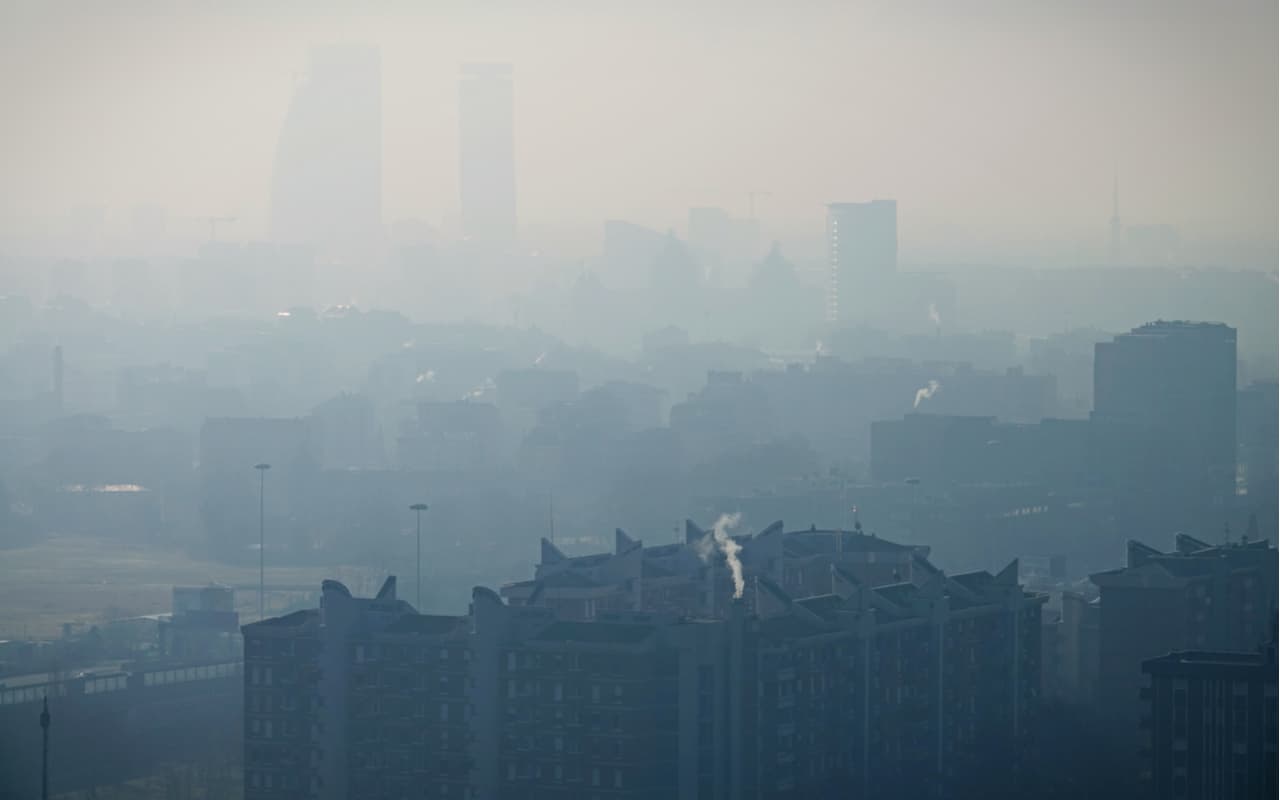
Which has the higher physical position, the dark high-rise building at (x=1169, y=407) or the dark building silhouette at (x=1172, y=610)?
the dark high-rise building at (x=1169, y=407)

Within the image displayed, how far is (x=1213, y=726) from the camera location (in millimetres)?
9617

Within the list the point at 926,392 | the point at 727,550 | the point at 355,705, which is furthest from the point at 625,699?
the point at 926,392

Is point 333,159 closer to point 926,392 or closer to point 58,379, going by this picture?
point 58,379

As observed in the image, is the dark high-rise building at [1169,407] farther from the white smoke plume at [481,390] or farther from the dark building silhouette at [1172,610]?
the dark building silhouette at [1172,610]

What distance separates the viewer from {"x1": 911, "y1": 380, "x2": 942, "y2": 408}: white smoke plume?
32.4 meters

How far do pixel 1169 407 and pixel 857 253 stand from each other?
1081 cm

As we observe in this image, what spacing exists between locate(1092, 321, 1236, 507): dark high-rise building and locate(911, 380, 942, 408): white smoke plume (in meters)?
4.53

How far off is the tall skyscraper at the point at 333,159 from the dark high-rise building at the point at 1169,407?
32.2 ft

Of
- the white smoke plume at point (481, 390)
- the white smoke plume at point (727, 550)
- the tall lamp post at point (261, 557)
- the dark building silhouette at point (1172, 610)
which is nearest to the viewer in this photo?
the white smoke plume at point (727, 550)

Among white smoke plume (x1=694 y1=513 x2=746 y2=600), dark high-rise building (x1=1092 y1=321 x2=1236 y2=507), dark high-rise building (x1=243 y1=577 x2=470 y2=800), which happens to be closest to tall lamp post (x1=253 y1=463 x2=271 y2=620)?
white smoke plume (x1=694 y1=513 x2=746 y2=600)

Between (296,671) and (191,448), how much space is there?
19217 millimetres

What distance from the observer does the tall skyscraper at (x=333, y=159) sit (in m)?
33.7

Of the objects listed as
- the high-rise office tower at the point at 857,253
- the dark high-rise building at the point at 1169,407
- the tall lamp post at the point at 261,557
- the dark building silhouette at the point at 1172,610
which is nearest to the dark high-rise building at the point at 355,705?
the dark building silhouette at the point at 1172,610

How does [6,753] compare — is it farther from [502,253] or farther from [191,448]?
[502,253]
